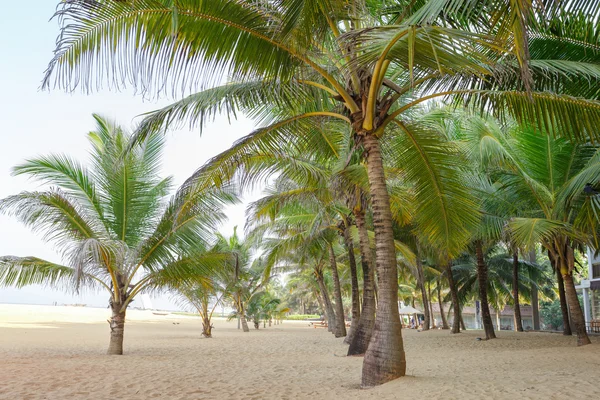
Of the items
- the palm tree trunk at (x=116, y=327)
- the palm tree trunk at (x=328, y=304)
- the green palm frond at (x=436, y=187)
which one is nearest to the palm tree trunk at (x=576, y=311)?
the green palm frond at (x=436, y=187)

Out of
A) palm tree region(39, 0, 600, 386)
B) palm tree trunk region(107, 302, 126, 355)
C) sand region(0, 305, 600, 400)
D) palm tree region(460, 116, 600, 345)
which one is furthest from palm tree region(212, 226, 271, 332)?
palm tree region(39, 0, 600, 386)

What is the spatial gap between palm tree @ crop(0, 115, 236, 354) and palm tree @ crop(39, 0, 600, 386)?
13.5 feet

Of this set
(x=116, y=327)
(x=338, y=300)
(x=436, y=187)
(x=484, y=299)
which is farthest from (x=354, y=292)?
(x=436, y=187)

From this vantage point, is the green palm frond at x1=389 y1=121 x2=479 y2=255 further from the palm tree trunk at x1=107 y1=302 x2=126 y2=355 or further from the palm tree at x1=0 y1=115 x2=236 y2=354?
the palm tree trunk at x1=107 y1=302 x2=126 y2=355

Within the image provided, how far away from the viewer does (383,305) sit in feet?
21.6

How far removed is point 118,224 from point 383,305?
7416 millimetres

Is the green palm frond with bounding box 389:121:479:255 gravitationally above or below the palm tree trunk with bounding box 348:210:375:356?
above

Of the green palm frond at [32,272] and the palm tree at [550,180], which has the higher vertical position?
the palm tree at [550,180]

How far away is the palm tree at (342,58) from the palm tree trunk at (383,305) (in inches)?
0.5

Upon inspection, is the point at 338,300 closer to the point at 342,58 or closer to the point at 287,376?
the point at 287,376

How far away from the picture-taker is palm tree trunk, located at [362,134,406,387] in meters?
6.41

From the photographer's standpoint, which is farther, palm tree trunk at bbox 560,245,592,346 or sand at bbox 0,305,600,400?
palm tree trunk at bbox 560,245,592,346

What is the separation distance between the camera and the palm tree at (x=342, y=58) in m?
4.45

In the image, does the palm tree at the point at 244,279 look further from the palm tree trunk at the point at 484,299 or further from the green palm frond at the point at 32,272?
the green palm frond at the point at 32,272
